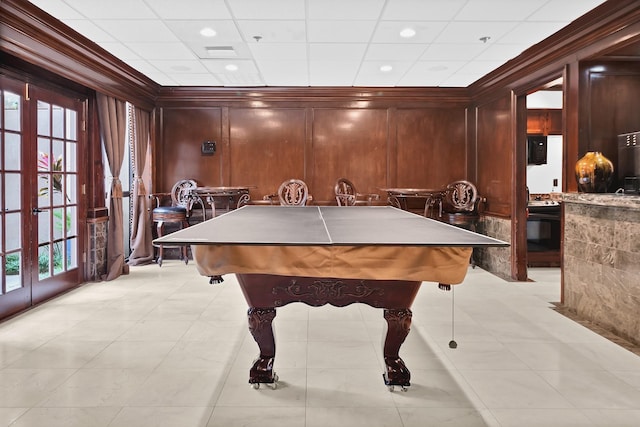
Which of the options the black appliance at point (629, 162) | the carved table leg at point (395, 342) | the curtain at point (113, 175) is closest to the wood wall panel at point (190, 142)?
the curtain at point (113, 175)

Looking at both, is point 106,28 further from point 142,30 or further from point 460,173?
point 460,173

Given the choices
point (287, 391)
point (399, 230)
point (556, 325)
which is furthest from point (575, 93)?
point (287, 391)

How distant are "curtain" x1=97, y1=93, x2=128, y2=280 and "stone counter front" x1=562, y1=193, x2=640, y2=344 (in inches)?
210

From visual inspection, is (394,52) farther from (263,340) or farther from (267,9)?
(263,340)

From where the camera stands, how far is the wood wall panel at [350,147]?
7.37m

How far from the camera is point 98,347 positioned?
323 centimetres

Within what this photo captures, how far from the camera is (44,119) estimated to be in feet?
15.3

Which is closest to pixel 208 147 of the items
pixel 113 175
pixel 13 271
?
pixel 113 175

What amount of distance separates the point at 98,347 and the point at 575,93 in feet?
15.9

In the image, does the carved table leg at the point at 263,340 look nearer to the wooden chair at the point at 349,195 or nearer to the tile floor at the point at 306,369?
the tile floor at the point at 306,369

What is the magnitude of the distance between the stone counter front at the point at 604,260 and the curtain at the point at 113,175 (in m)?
5.32

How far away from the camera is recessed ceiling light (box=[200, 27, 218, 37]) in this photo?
445cm

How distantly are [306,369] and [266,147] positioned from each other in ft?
16.8

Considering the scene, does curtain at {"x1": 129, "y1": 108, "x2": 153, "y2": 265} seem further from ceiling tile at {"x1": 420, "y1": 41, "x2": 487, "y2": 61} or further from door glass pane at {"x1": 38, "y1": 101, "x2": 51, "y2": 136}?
ceiling tile at {"x1": 420, "y1": 41, "x2": 487, "y2": 61}
